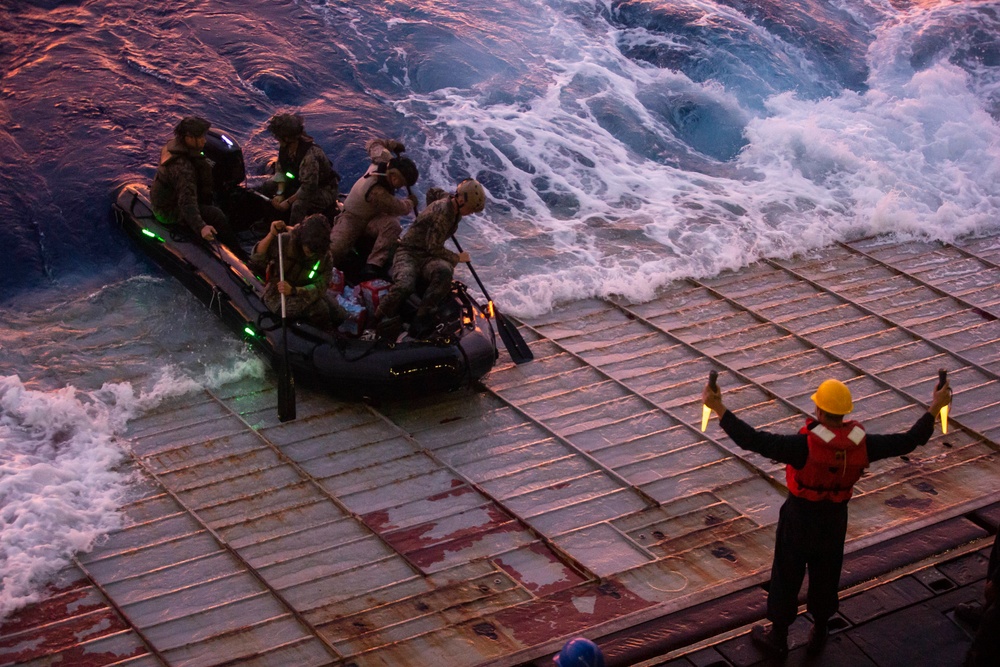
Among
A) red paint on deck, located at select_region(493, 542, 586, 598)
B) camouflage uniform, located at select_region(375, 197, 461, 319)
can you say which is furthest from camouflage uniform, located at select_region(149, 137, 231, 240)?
red paint on deck, located at select_region(493, 542, 586, 598)

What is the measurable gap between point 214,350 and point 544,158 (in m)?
5.72

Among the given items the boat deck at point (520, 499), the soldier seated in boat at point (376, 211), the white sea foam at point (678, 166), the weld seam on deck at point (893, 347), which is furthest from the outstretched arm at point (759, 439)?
the white sea foam at point (678, 166)

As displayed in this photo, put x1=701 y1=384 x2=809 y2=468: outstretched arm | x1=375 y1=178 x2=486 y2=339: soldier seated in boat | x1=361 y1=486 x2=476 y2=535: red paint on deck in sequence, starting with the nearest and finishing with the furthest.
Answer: x1=701 y1=384 x2=809 y2=468: outstretched arm → x1=361 y1=486 x2=476 y2=535: red paint on deck → x1=375 y1=178 x2=486 y2=339: soldier seated in boat

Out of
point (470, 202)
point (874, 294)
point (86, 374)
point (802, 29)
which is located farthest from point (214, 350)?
point (802, 29)

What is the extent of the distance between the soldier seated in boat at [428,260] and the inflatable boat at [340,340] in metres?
0.14

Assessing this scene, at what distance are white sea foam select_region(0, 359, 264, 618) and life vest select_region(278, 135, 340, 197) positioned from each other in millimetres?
1679

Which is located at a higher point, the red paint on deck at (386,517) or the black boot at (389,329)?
the black boot at (389,329)

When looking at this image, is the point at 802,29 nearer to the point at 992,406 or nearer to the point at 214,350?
the point at 992,406

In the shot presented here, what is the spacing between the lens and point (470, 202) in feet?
27.9

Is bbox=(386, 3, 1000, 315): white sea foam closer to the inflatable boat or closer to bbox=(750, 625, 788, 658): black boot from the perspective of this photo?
the inflatable boat

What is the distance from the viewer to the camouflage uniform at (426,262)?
331 inches

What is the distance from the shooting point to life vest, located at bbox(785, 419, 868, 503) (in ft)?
17.6

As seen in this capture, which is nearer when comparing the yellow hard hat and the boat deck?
the yellow hard hat

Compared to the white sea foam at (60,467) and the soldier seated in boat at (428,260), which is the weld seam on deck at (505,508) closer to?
the soldier seated in boat at (428,260)
